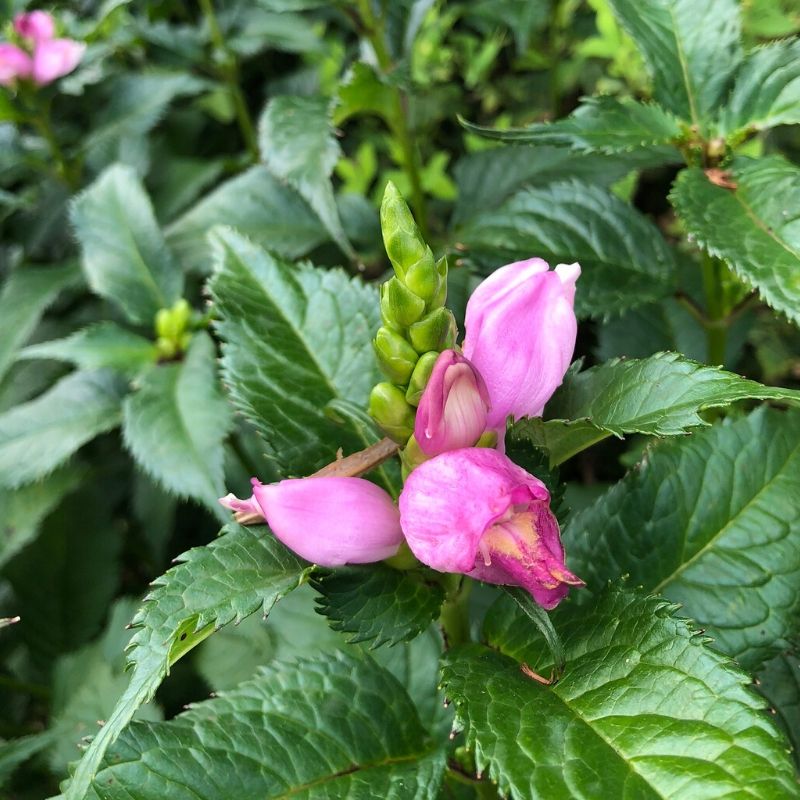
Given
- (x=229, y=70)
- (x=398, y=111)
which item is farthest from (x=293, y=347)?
(x=229, y=70)

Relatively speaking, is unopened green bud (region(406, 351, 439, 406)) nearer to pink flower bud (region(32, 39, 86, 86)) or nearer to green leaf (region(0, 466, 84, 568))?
green leaf (region(0, 466, 84, 568))

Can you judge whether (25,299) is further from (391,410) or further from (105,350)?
(391,410)

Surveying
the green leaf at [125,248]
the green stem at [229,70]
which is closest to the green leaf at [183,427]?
the green leaf at [125,248]

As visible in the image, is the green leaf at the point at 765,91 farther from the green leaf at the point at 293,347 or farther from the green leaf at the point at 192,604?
the green leaf at the point at 192,604

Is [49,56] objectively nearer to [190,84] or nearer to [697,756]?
[190,84]

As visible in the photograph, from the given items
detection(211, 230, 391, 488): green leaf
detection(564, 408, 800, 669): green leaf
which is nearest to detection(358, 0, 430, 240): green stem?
detection(211, 230, 391, 488): green leaf
